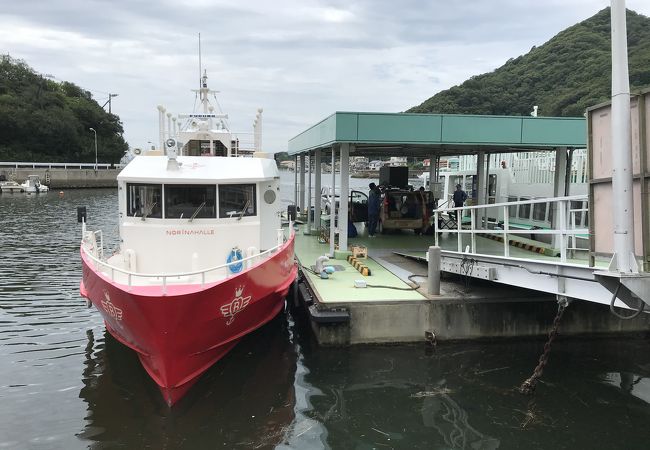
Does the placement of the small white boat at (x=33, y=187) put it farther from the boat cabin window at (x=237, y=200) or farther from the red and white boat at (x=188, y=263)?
the boat cabin window at (x=237, y=200)

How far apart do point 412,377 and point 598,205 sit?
3.97 meters

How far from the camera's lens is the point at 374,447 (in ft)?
20.7

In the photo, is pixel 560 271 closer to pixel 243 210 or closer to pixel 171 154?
pixel 243 210

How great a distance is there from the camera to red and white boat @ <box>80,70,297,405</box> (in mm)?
6891

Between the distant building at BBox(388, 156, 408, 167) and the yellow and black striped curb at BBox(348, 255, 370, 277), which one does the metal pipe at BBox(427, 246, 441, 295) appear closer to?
the yellow and black striped curb at BBox(348, 255, 370, 277)

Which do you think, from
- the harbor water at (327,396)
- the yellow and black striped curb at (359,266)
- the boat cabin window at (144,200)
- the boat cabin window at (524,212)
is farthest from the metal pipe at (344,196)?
the boat cabin window at (524,212)

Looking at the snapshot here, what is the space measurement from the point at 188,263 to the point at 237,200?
142cm

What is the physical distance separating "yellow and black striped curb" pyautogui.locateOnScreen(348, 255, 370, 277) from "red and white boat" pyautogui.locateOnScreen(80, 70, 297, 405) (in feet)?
5.13

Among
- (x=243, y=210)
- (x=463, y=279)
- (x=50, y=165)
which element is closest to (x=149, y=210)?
(x=243, y=210)

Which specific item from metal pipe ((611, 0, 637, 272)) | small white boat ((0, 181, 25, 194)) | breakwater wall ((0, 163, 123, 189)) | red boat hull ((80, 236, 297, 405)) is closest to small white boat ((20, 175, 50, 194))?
small white boat ((0, 181, 25, 194))

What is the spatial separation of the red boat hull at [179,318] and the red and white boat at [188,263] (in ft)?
0.06

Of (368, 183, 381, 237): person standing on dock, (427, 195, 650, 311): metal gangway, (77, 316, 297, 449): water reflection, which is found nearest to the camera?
(427, 195, 650, 311): metal gangway

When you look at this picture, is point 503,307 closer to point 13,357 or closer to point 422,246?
point 422,246

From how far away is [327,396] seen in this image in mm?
7637
